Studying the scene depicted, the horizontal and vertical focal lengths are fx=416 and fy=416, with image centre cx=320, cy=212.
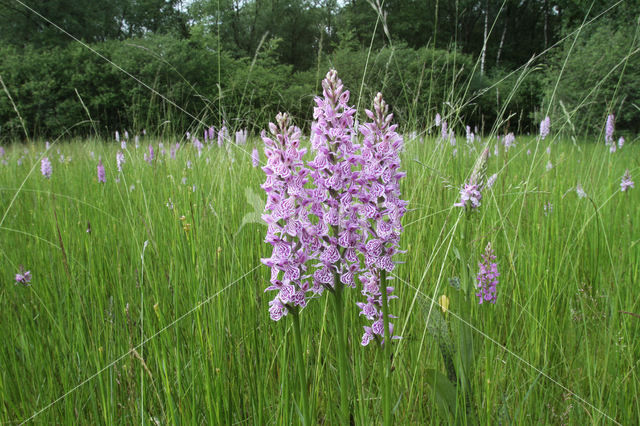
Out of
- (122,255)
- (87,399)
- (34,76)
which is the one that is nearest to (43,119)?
(34,76)

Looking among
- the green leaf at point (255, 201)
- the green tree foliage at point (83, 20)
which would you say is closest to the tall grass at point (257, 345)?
the green leaf at point (255, 201)

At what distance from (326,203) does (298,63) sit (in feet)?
107

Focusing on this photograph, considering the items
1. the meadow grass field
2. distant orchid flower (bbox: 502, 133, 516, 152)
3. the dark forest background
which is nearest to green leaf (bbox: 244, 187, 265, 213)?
the meadow grass field

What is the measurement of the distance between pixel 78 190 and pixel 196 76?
39.0ft

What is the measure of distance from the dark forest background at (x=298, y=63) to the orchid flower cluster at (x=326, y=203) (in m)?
0.85

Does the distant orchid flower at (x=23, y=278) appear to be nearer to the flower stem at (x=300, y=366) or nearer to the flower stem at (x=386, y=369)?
the flower stem at (x=300, y=366)

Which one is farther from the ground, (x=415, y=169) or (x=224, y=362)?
(x=415, y=169)

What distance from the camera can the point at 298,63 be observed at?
103ft

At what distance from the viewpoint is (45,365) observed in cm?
144

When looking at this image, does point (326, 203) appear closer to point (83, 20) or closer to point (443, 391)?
point (443, 391)

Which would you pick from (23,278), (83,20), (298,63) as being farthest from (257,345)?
(298,63)

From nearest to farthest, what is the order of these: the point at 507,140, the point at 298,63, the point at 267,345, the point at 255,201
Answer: the point at 255,201
the point at 267,345
the point at 507,140
the point at 298,63

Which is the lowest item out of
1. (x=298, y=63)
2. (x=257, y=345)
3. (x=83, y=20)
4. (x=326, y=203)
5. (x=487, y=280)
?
(x=257, y=345)

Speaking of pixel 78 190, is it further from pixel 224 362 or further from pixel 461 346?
pixel 461 346
